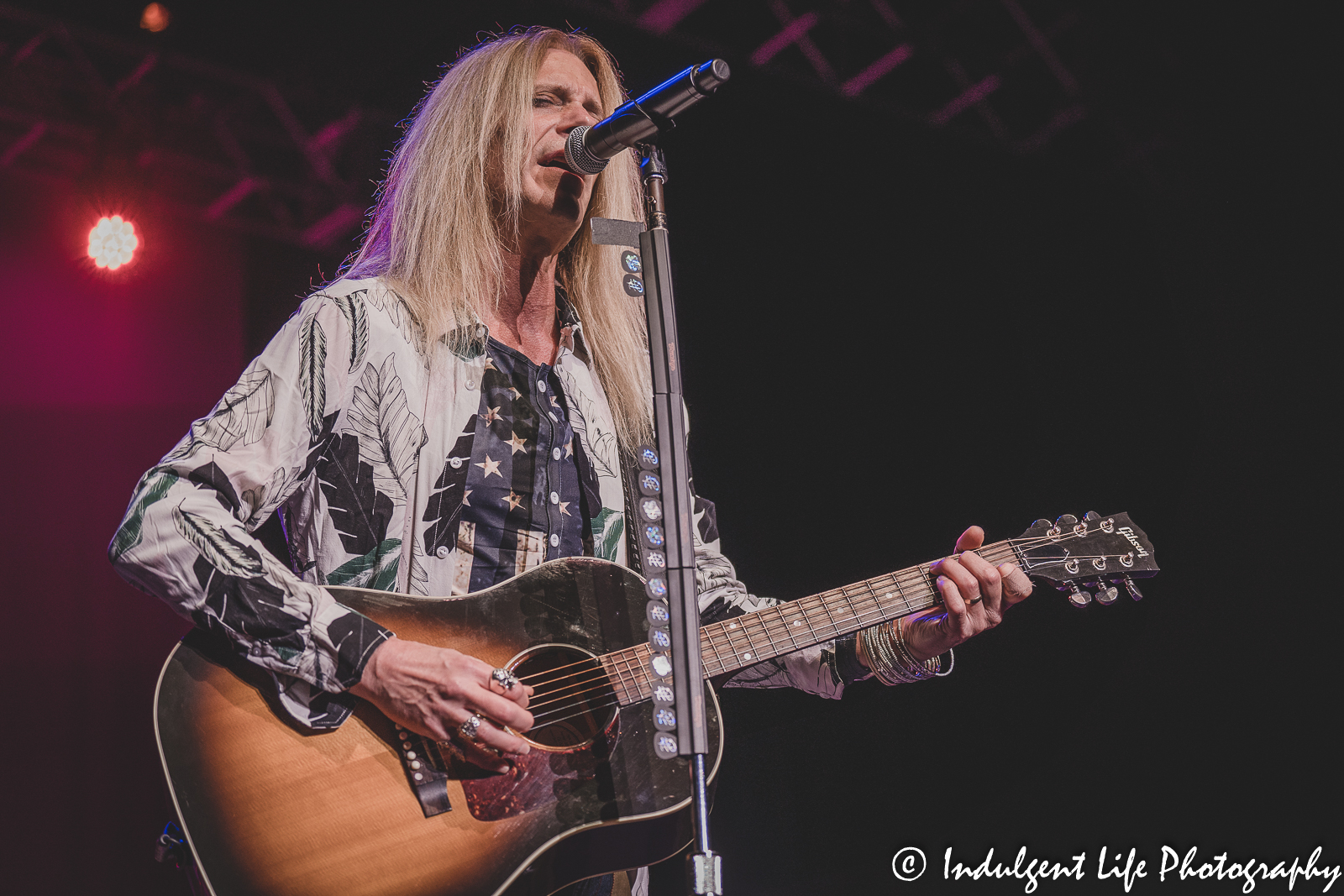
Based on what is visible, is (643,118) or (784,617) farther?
(784,617)

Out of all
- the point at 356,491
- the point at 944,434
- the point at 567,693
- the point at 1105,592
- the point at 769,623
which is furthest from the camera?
the point at 944,434

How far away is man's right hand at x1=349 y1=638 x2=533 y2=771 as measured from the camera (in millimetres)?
1651

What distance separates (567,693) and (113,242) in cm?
329

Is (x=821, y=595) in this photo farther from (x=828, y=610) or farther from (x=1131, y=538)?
(x=1131, y=538)

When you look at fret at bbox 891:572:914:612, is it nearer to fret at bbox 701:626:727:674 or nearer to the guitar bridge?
fret at bbox 701:626:727:674

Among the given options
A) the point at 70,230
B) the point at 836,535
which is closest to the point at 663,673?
the point at 836,535

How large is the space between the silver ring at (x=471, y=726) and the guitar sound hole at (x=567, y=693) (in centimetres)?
16

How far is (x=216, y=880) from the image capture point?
1523 mm

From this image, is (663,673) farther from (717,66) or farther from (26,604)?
(26,604)

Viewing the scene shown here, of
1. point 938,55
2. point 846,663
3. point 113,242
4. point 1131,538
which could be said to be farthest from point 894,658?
point 113,242

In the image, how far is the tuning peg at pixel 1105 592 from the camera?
2148mm

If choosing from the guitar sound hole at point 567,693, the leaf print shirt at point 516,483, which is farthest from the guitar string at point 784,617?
the leaf print shirt at point 516,483

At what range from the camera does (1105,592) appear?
2168 mm

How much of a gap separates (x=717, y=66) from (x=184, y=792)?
150 centimetres
